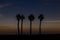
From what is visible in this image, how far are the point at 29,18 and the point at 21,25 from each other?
5.01m

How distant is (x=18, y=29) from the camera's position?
88.1 meters

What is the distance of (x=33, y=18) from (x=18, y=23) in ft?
24.6

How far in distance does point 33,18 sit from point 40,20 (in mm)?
6419

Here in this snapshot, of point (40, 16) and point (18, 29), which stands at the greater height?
point (40, 16)

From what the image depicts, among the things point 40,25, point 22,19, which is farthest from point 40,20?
point 22,19

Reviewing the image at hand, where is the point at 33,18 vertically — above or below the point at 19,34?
above

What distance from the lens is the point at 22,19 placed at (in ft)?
304

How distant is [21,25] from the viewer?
90.7 meters

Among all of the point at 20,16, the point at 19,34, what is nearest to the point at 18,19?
the point at 20,16

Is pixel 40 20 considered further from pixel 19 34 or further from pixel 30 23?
pixel 19 34

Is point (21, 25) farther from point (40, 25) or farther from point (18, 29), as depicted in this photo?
point (40, 25)

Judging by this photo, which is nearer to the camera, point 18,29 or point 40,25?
point 18,29

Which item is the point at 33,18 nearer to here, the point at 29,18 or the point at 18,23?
the point at 29,18
